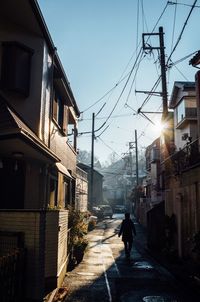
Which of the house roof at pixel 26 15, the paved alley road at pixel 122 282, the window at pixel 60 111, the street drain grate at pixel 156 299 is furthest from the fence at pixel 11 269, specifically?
the window at pixel 60 111

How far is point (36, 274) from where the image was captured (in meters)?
6.50

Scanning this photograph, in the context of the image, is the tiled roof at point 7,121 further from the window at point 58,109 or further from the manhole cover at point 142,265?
Answer: the manhole cover at point 142,265

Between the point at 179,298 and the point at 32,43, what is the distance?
902cm

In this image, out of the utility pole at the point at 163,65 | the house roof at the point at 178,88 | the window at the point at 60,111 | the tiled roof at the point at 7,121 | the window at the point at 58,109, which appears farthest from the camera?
the house roof at the point at 178,88

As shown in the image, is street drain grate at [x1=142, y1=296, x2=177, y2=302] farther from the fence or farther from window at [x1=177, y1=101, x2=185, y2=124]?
window at [x1=177, y1=101, x2=185, y2=124]

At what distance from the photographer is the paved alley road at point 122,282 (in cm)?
820

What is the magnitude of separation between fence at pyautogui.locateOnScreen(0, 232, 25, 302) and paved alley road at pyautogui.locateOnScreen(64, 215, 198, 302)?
7.09ft

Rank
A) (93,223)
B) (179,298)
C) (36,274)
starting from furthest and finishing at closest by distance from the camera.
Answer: (93,223), (179,298), (36,274)

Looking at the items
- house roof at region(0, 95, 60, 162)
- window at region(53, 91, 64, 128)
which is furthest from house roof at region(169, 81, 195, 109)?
house roof at region(0, 95, 60, 162)

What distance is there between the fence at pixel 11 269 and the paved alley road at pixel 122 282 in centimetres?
216

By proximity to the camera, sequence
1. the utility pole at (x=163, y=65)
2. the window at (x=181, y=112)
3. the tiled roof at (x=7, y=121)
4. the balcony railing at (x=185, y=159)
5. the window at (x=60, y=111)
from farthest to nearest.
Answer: the window at (x=181, y=112)
the utility pole at (x=163, y=65)
the window at (x=60, y=111)
the balcony railing at (x=185, y=159)
the tiled roof at (x=7, y=121)

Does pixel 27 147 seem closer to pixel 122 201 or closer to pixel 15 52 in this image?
pixel 15 52

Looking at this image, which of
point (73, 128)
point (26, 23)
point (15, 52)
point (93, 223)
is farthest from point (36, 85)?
point (93, 223)

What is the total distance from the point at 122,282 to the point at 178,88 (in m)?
18.1
